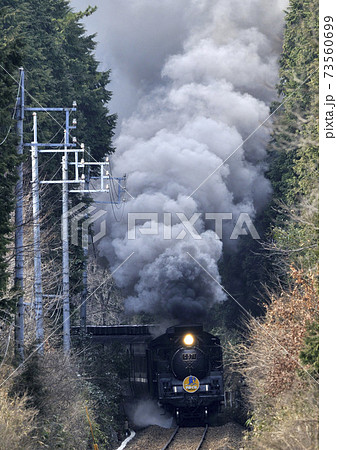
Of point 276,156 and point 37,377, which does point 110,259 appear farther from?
point 37,377

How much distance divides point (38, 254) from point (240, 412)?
12192 millimetres

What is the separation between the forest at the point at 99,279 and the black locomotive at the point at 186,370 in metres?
1.16

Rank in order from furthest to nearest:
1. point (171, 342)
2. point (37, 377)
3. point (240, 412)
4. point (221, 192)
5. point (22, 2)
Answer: point (221, 192) → point (22, 2) → point (240, 412) → point (171, 342) → point (37, 377)

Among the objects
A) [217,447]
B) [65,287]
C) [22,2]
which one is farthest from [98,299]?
[217,447]

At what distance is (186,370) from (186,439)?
2175 mm

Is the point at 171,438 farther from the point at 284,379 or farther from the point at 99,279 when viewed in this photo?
the point at 99,279

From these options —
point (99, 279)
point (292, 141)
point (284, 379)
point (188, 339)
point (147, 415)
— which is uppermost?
point (292, 141)

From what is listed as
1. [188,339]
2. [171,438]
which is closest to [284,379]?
[171,438]

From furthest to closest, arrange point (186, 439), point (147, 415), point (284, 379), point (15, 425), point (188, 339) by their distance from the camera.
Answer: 1. point (147, 415)
2. point (188, 339)
3. point (186, 439)
4. point (284, 379)
5. point (15, 425)

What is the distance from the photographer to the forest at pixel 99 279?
17344 mm

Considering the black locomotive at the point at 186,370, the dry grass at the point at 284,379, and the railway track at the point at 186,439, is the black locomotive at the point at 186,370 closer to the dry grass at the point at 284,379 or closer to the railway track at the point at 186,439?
the railway track at the point at 186,439

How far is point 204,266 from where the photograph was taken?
3450 centimetres

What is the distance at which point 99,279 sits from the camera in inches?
2298

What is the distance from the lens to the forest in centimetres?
1734
